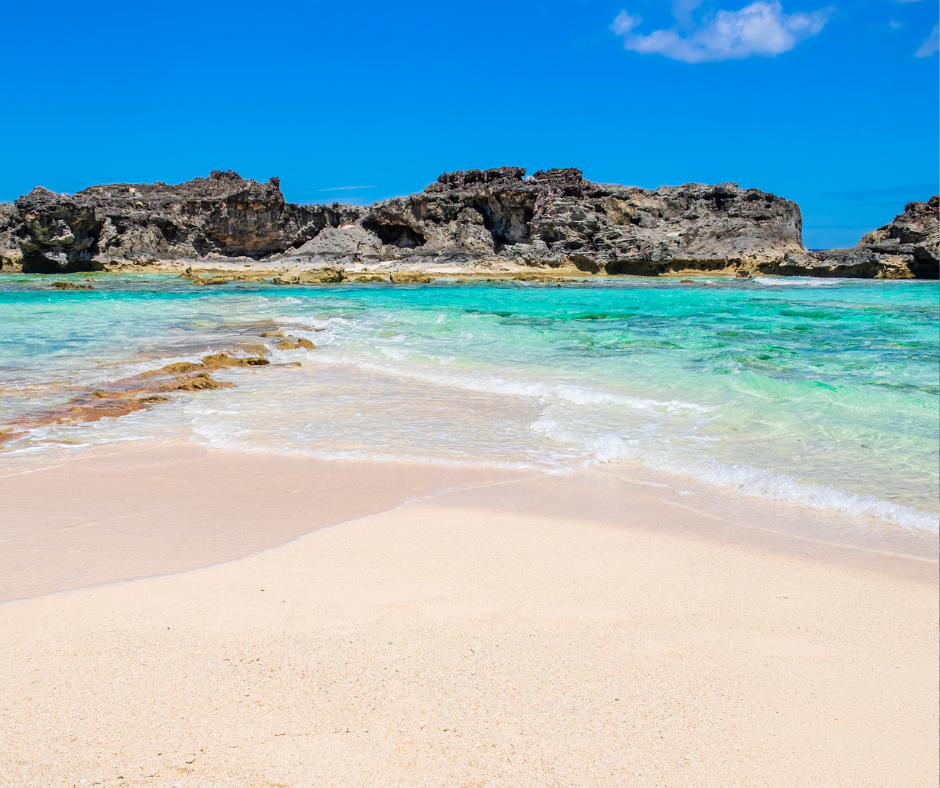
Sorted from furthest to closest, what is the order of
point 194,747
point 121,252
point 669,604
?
point 121,252
point 669,604
point 194,747

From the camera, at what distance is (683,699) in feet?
6.92

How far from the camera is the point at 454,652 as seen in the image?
2301mm

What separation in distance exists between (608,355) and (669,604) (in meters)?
7.75

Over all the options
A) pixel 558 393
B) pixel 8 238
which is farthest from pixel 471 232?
pixel 558 393

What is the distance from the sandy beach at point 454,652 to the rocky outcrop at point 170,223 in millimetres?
41812

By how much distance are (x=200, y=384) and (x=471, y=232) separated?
1655 inches

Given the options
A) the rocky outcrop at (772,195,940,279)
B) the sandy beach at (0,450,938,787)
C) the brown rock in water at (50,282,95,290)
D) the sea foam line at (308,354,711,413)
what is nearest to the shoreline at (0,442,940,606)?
the sandy beach at (0,450,938,787)

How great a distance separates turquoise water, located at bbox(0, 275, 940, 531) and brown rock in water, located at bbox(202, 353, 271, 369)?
1.08 feet

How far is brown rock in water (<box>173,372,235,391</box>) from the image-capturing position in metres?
7.61

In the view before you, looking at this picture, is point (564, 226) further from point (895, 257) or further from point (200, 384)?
point (200, 384)

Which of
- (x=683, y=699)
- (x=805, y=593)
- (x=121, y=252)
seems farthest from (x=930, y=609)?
(x=121, y=252)

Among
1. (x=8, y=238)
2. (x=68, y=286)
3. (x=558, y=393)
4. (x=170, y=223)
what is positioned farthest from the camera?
(x=170, y=223)

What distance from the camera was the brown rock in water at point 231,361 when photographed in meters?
9.18

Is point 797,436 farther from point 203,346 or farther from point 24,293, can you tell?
point 24,293
